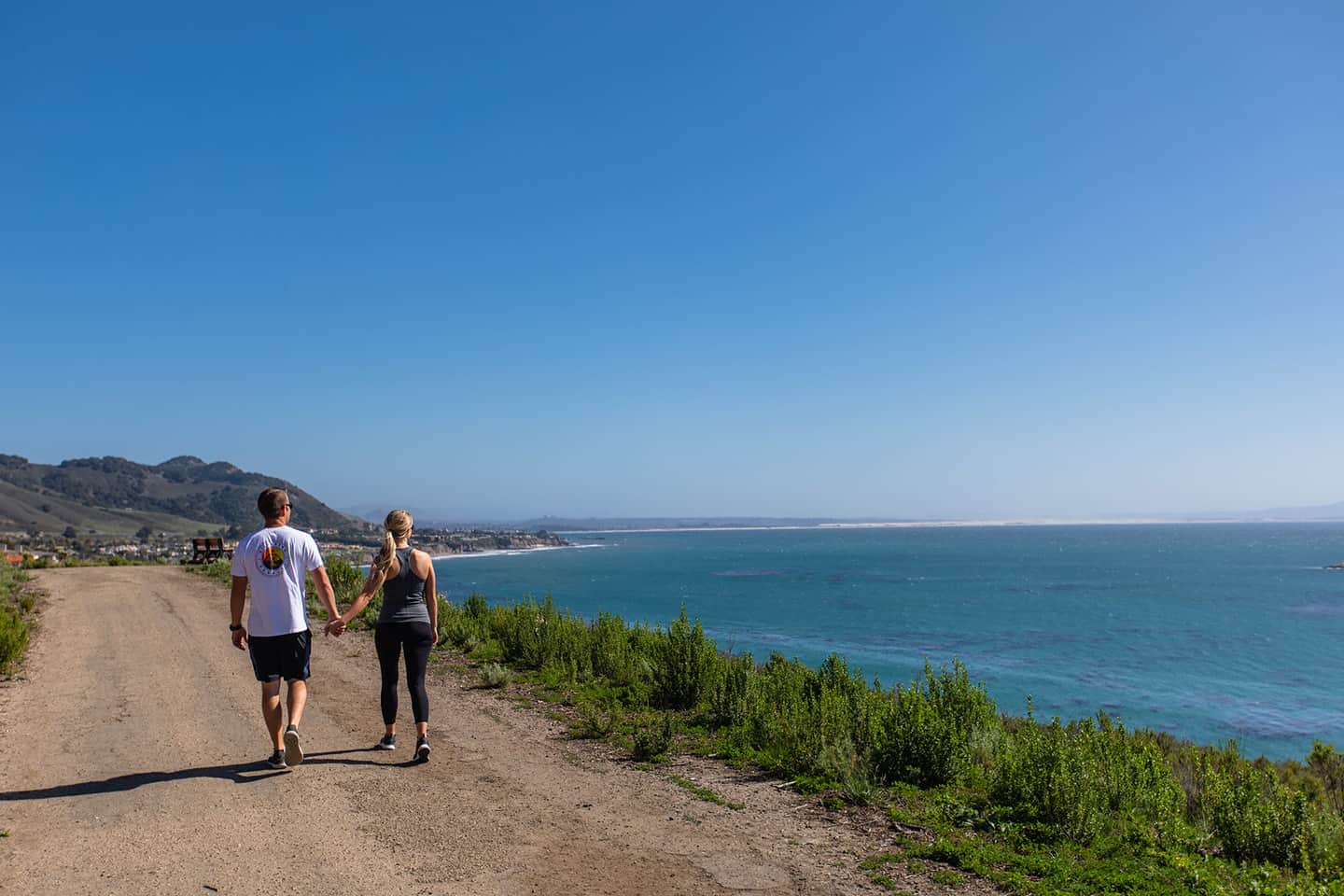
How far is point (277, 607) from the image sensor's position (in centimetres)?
612

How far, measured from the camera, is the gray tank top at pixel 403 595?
6637 millimetres

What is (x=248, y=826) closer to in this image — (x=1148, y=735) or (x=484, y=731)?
(x=484, y=731)

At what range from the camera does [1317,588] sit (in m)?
75.9

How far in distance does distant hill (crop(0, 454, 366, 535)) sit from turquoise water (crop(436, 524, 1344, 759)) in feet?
85.5

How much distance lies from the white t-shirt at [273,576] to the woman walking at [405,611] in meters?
0.46

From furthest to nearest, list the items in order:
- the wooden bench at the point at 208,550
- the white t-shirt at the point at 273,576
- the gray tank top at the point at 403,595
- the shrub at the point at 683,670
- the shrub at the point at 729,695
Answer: the wooden bench at the point at 208,550
the shrub at the point at 683,670
the shrub at the point at 729,695
the gray tank top at the point at 403,595
the white t-shirt at the point at 273,576

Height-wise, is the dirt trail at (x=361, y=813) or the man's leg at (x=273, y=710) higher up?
the man's leg at (x=273, y=710)

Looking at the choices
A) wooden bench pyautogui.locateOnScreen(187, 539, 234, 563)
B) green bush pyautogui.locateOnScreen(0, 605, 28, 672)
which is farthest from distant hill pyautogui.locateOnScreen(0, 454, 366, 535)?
green bush pyautogui.locateOnScreen(0, 605, 28, 672)

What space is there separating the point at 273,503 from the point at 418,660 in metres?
1.69

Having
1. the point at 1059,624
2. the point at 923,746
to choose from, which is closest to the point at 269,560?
the point at 923,746

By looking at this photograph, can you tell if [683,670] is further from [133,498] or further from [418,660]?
[133,498]

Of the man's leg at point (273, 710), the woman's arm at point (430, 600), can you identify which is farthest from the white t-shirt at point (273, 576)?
the woman's arm at point (430, 600)

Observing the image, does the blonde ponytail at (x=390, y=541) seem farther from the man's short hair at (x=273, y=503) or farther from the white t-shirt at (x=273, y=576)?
the man's short hair at (x=273, y=503)

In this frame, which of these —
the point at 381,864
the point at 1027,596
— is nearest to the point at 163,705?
the point at 381,864
